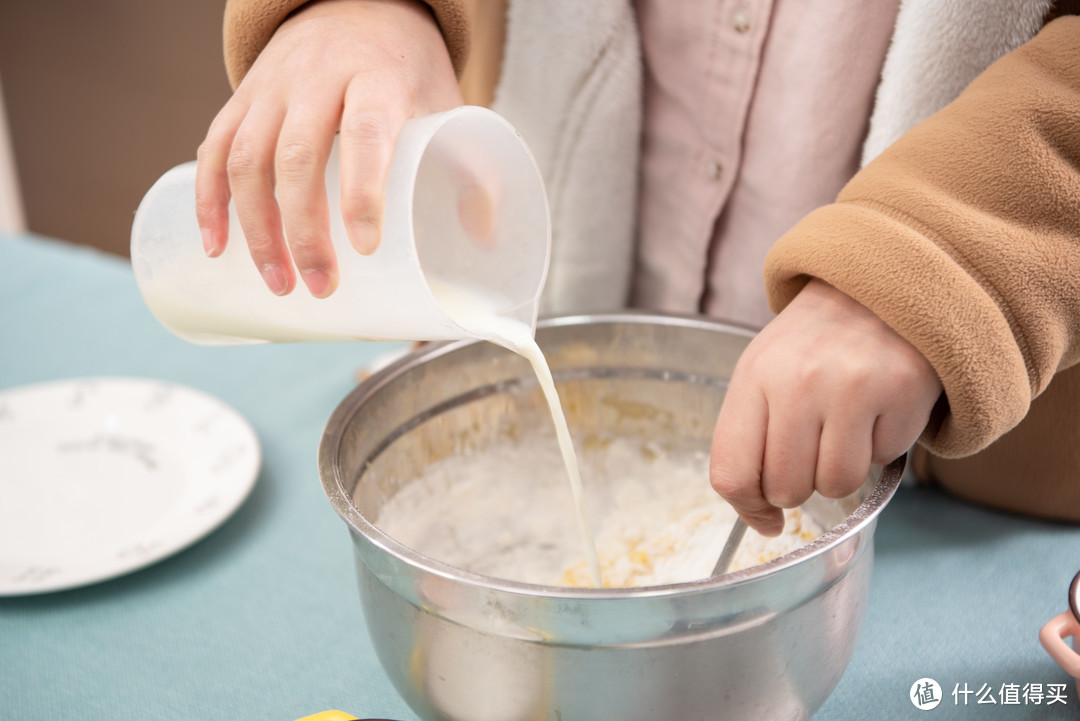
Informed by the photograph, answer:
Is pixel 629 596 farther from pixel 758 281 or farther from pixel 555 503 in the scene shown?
pixel 758 281

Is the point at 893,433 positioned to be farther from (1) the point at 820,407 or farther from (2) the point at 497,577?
(2) the point at 497,577

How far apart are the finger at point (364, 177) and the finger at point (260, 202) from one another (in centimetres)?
5

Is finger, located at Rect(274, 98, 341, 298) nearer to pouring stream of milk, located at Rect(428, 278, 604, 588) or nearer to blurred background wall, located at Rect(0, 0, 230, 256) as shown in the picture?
pouring stream of milk, located at Rect(428, 278, 604, 588)

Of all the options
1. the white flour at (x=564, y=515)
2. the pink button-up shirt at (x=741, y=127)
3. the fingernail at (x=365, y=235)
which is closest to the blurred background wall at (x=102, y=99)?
the pink button-up shirt at (x=741, y=127)

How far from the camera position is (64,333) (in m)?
0.92

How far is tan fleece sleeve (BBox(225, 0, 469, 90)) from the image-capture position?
1.72ft

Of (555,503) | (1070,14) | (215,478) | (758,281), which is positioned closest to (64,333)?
(215,478)

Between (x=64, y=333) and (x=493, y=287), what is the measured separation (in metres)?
0.64

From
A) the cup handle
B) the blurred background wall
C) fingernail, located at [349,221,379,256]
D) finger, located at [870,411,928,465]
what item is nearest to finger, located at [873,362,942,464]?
finger, located at [870,411,928,465]

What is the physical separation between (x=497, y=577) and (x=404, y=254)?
0.16 meters

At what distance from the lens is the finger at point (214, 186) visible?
16.5 inches

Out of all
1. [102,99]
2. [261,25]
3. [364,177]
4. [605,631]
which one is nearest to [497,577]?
[605,631]

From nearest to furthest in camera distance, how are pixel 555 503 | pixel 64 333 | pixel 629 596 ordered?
pixel 629 596
pixel 555 503
pixel 64 333

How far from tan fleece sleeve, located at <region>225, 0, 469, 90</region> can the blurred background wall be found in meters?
1.38
